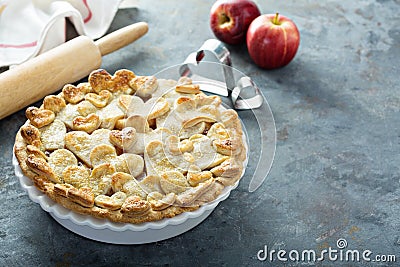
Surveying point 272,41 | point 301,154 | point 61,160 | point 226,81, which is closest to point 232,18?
point 272,41

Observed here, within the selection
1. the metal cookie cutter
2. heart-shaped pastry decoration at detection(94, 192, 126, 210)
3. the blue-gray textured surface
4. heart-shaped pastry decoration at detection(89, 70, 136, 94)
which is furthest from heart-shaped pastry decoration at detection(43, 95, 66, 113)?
the metal cookie cutter

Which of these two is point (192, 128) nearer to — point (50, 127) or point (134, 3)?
point (50, 127)

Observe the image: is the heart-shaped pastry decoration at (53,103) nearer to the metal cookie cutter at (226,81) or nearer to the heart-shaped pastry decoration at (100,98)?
the heart-shaped pastry decoration at (100,98)

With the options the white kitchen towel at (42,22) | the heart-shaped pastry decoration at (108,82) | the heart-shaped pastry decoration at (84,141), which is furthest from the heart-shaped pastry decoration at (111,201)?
the white kitchen towel at (42,22)

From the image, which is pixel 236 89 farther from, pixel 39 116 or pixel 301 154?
pixel 39 116

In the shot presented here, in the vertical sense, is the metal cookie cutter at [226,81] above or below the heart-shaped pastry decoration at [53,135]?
below

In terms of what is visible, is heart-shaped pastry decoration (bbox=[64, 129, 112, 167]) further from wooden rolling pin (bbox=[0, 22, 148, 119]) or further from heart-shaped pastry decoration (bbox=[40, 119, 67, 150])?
wooden rolling pin (bbox=[0, 22, 148, 119])
